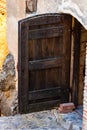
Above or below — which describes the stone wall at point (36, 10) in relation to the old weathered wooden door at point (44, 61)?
above

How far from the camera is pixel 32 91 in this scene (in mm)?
8117

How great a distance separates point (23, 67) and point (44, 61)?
48 cm

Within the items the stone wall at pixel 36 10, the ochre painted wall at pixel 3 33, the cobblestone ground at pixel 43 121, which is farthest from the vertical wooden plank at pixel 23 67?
the ochre painted wall at pixel 3 33

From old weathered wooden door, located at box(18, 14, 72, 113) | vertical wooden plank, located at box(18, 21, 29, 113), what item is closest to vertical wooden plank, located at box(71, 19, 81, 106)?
old weathered wooden door, located at box(18, 14, 72, 113)

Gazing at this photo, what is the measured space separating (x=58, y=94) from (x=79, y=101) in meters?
0.60

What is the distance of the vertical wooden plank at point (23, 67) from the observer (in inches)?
304

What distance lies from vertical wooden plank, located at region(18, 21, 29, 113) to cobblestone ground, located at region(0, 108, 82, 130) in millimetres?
246

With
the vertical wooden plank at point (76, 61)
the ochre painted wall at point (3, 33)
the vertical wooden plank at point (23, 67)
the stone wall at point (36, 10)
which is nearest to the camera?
the stone wall at point (36, 10)

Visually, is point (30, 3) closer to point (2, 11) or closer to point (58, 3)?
point (58, 3)

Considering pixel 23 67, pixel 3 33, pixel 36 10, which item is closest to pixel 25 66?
pixel 23 67

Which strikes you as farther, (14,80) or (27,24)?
(14,80)

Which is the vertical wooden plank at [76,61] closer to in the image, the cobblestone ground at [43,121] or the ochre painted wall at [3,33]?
the cobblestone ground at [43,121]

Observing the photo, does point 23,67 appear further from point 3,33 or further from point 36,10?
point 3,33

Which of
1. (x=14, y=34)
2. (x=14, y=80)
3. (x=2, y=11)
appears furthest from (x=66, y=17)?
(x=2, y=11)
